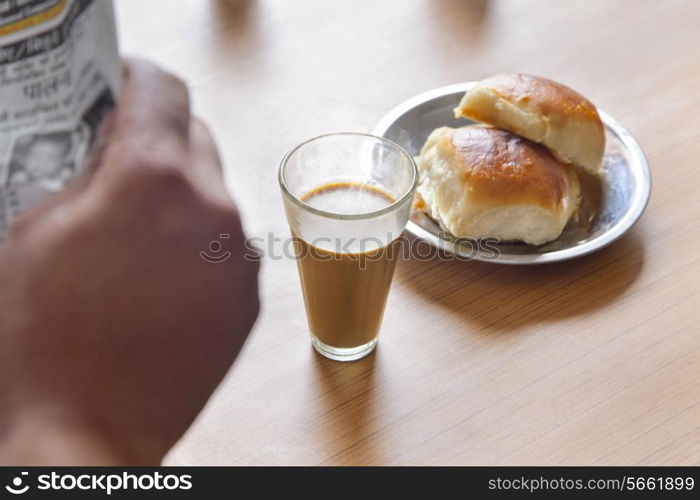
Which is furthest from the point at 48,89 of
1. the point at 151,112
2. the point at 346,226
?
the point at 346,226

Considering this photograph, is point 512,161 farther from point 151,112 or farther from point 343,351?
point 151,112

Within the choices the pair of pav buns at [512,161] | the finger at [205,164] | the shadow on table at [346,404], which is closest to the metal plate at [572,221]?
the pair of pav buns at [512,161]

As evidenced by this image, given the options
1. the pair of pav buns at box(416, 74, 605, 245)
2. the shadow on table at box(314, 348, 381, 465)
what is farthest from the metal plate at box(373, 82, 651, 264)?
the shadow on table at box(314, 348, 381, 465)

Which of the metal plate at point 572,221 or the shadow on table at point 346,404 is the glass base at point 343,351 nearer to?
the shadow on table at point 346,404

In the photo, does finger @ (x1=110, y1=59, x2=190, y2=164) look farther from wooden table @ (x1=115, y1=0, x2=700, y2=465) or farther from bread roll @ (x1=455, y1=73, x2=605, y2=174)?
bread roll @ (x1=455, y1=73, x2=605, y2=174)

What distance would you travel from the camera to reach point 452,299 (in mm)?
624

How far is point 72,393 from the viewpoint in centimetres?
28

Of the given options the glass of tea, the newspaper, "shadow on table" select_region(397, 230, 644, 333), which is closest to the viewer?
the newspaper

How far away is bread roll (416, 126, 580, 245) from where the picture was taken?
63 centimetres

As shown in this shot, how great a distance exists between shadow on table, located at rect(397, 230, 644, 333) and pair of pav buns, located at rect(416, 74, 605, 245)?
0.10 feet

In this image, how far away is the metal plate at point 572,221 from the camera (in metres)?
0.63

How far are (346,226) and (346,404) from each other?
130 mm

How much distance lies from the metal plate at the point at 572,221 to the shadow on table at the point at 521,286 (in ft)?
0.06

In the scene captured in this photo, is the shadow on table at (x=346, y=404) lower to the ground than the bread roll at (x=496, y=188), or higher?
lower
